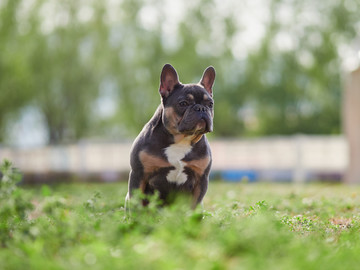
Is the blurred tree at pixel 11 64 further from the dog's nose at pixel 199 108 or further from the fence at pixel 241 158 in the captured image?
the dog's nose at pixel 199 108

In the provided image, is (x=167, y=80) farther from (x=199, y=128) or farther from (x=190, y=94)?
(x=199, y=128)

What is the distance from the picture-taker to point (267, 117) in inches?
1171

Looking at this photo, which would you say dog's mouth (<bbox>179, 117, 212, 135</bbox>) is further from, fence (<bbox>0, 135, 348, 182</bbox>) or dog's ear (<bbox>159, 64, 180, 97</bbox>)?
fence (<bbox>0, 135, 348, 182</bbox>)

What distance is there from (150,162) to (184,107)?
1.94 ft

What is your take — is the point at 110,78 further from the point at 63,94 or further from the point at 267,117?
the point at 267,117

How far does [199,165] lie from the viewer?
448cm

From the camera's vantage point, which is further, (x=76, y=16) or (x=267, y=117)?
(x=267, y=117)

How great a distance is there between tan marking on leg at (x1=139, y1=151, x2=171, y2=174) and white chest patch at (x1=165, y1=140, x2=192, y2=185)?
0.07m

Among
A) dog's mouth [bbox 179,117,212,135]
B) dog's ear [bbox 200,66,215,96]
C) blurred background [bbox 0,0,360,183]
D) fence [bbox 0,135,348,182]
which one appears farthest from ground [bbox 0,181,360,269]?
blurred background [bbox 0,0,360,183]

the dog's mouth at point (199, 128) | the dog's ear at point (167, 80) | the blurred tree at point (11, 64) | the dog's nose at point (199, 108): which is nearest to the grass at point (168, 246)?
the dog's mouth at point (199, 128)

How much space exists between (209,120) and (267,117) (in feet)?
84.5

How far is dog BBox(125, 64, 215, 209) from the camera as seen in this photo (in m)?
4.43

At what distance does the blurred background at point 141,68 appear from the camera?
2234cm

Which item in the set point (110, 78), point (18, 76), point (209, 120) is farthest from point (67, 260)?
point (110, 78)
